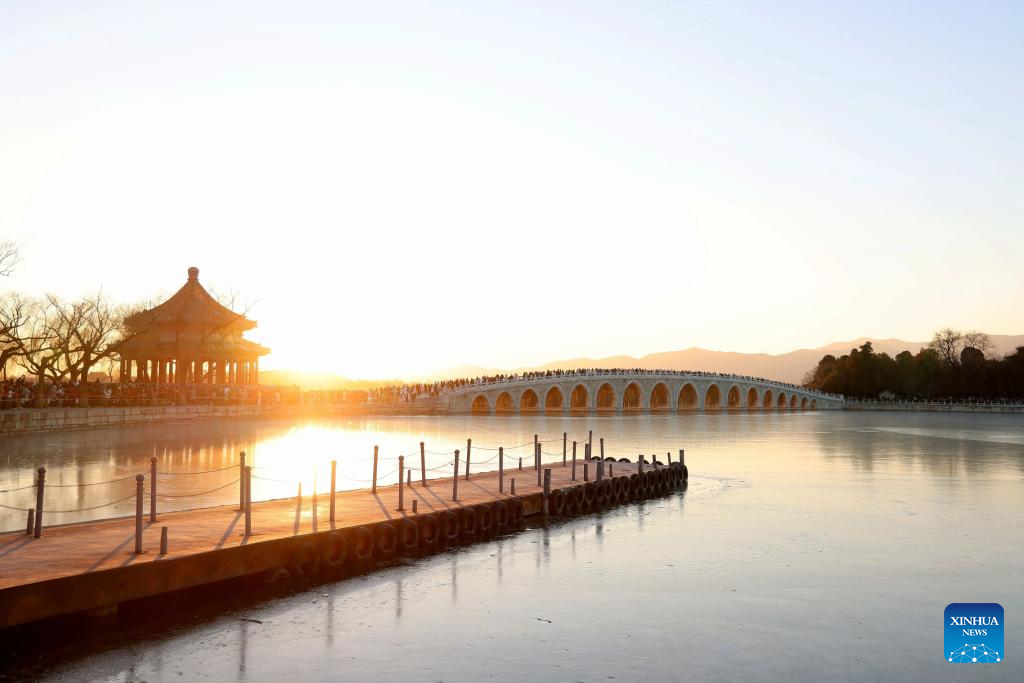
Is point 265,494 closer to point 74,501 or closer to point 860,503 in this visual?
point 74,501

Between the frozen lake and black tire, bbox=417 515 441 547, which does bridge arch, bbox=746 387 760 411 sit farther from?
black tire, bbox=417 515 441 547

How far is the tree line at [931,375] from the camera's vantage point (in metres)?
147

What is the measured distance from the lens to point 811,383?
191 meters

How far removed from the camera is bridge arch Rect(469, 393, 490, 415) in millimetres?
106688

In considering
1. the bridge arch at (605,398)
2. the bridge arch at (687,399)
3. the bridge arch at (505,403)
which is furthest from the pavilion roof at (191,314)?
the bridge arch at (687,399)

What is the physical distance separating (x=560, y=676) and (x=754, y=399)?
6241 inches

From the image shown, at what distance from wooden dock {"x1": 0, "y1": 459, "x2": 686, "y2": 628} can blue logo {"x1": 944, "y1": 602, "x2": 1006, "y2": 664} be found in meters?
10.4

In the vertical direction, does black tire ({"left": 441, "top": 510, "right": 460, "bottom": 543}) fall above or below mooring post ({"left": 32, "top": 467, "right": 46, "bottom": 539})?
below

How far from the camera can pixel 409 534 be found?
19094 millimetres

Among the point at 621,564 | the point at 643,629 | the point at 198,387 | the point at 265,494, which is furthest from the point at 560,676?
the point at 198,387

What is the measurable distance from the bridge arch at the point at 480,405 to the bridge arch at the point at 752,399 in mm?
61671

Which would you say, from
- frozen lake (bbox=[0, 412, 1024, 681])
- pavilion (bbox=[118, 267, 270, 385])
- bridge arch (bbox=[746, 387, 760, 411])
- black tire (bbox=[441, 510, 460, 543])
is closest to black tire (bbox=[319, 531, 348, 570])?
frozen lake (bbox=[0, 412, 1024, 681])

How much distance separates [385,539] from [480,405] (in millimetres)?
90320

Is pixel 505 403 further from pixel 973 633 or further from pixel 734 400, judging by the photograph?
pixel 973 633
